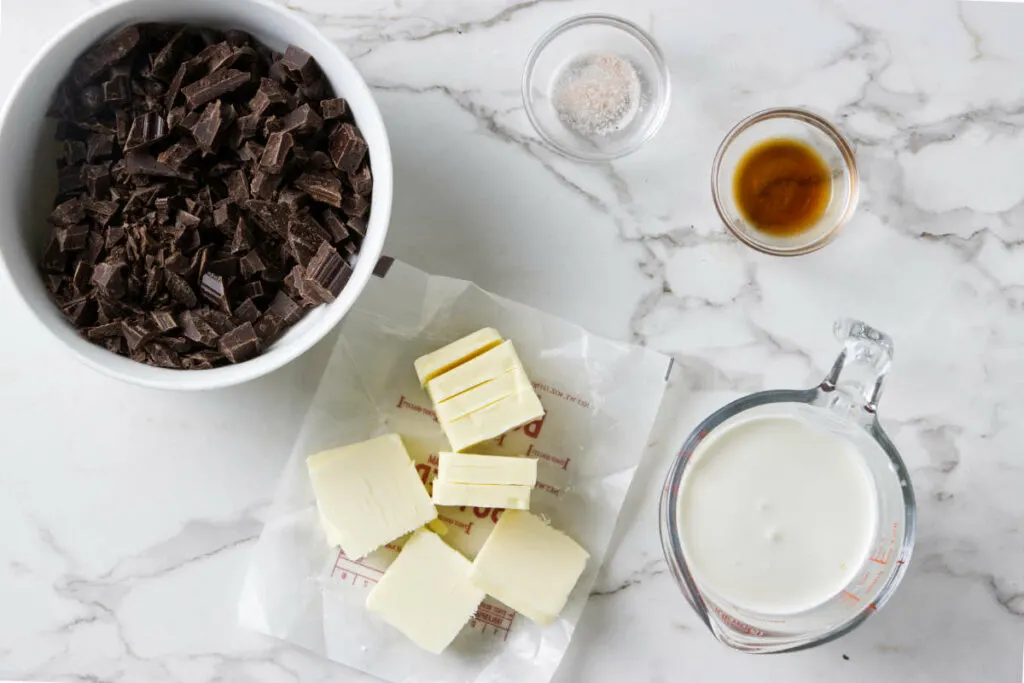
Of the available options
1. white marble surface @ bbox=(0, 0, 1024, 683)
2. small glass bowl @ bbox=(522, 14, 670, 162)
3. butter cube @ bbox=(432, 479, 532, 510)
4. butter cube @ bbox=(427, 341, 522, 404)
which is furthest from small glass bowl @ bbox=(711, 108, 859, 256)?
butter cube @ bbox=(432, 479, 532, 510)

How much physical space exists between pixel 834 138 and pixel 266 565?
3.79 ft

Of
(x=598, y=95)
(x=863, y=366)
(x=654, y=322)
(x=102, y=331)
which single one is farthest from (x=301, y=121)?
(x=863, y=366)

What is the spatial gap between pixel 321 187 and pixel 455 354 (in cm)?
32

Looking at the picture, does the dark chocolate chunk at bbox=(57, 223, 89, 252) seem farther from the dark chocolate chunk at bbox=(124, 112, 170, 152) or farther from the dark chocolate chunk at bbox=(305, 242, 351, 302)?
the dark chocolate chunk at bbox=(305, 242, 351, 302)

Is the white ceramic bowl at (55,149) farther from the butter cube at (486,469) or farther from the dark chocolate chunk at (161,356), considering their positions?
the butter cube at (486,469)

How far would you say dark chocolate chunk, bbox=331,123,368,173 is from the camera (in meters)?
1.22

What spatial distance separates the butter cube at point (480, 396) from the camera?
135 cm

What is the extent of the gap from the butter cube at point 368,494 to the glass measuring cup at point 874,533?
0.40 m

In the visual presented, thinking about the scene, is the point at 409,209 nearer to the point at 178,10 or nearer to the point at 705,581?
the point at 178,10

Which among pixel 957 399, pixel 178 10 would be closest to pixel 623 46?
pixel 178 10

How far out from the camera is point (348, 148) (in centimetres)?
122

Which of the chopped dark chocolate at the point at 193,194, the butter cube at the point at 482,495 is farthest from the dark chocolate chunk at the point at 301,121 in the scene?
the butter cube at the point at 482,495

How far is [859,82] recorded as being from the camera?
1466 mm

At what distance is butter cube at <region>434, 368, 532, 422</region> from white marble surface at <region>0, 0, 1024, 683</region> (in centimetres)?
16
